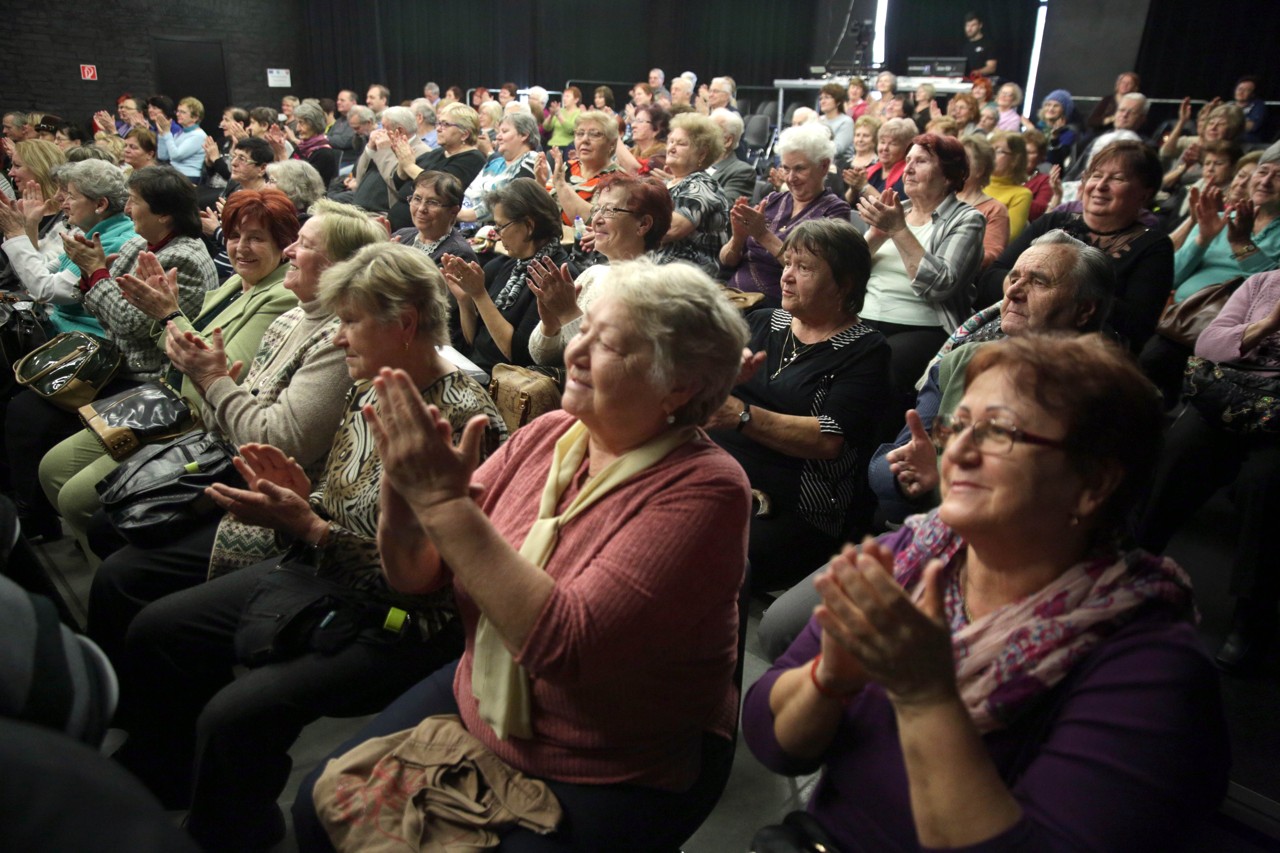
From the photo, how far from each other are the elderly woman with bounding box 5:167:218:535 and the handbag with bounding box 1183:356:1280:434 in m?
3.24

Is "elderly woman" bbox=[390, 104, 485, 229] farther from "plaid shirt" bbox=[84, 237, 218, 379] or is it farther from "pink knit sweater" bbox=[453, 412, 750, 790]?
"pink knit sweater" bbox=[453, 412, 750, 790]

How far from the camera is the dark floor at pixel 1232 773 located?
1274 mm

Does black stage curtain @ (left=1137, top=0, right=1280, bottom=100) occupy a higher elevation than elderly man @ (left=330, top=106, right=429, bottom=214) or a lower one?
higher

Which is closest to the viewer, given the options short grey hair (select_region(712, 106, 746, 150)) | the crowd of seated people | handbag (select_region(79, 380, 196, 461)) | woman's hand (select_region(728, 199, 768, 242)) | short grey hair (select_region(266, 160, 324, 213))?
the crowd of seated people

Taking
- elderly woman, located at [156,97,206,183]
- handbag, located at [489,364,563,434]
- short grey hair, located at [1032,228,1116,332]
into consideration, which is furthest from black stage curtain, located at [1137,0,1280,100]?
elderly woman, located at [156,97,206,183]

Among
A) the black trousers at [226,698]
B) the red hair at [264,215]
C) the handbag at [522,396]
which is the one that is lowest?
the black trousers at [226,698]

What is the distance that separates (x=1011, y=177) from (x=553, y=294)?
314cm

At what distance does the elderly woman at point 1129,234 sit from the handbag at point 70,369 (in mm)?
3490

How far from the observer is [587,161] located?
486 centimetres

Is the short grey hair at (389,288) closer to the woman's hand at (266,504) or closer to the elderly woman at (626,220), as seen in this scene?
the woman's hand at (266,504)

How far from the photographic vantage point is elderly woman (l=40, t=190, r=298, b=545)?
267cm

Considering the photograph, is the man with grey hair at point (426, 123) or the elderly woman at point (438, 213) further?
the man with grey hair at point (426, 123)

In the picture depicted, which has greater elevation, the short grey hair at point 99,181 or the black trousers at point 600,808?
the short grey hair at point 99,181

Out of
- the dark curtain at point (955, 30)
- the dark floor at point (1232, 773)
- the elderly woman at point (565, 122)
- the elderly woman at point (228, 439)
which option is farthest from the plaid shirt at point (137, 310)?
the dark curtain at point (955, 30)
